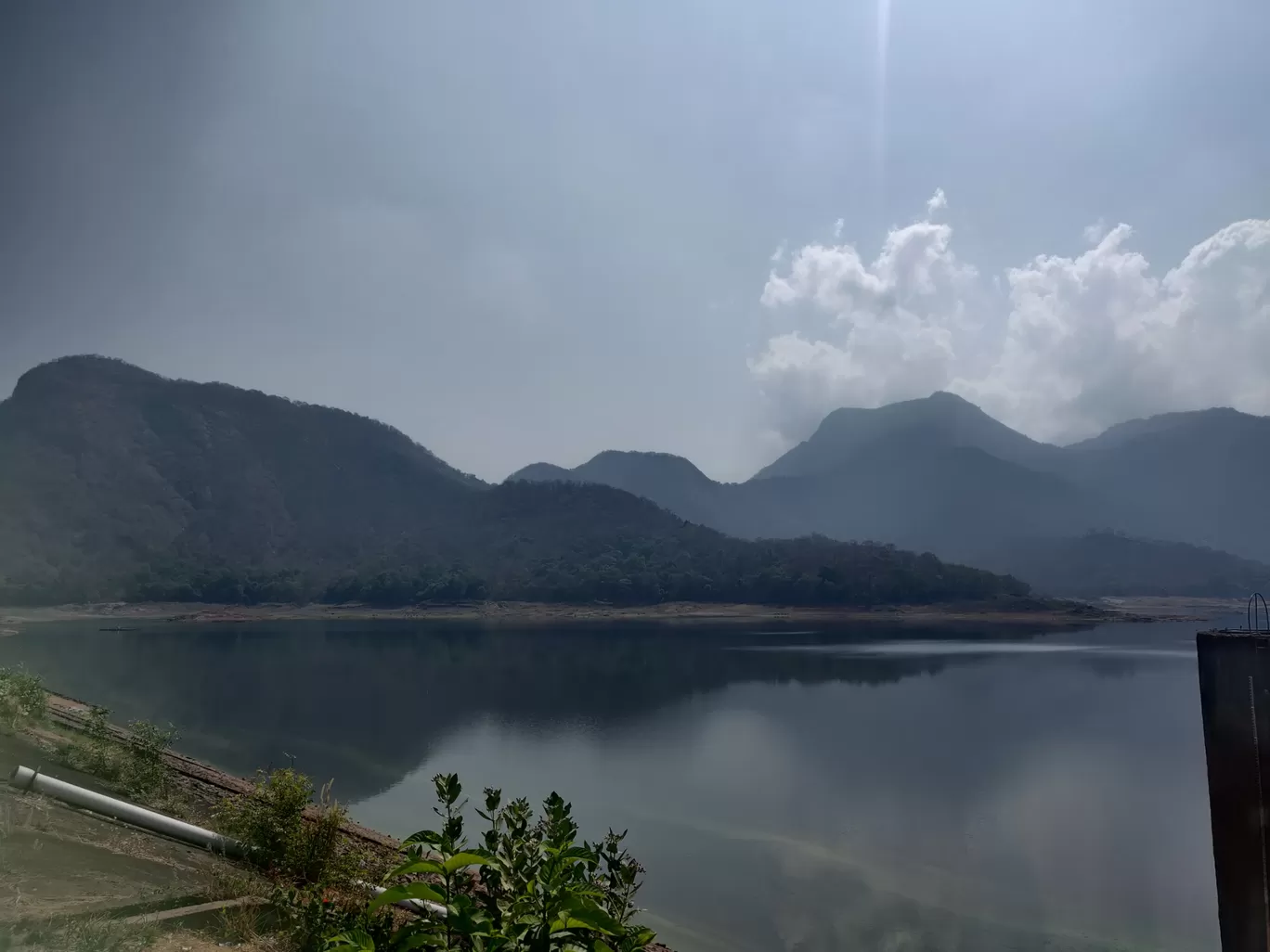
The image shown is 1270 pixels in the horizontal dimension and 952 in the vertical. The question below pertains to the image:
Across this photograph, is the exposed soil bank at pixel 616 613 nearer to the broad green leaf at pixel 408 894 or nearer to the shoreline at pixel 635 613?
Answer: the shoreline at pixel 635 613

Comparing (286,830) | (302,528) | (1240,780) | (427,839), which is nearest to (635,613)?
(302,528)

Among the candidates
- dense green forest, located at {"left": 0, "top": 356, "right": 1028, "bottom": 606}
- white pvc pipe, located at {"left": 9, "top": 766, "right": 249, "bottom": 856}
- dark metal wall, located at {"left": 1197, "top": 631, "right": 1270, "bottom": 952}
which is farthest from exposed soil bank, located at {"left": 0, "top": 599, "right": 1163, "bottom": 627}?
dark metal wall, located at {"left": 1197, "top": 631, "right": 1270, "bottom": 952}

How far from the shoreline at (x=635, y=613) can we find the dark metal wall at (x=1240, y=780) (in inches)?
2937

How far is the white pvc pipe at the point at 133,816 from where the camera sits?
20.1 feet

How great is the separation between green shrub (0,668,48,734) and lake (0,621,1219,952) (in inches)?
245

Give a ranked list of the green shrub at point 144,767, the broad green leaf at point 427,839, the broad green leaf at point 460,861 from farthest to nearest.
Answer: the green shrub at point 144,767 < the broad green leaf at point 427,839 < the broad green leaf at point 460,861

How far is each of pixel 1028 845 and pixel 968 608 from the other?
241 ft

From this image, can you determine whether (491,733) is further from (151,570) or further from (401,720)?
(151,570)

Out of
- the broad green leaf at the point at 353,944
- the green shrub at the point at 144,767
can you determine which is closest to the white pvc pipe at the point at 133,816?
the green shrub at the point at 144,767

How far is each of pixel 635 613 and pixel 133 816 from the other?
8192 cm

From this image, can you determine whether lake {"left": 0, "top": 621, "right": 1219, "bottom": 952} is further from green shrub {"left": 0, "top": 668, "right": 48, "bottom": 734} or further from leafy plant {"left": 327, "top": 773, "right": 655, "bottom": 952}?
leafy plant {"left": 327, "top": 773, "right": 655, "bottom": 952}

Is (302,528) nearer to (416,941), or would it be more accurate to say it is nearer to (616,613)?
(616,613)

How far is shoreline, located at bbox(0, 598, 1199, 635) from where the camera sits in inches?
3093

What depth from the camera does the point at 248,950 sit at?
4.21 meters
